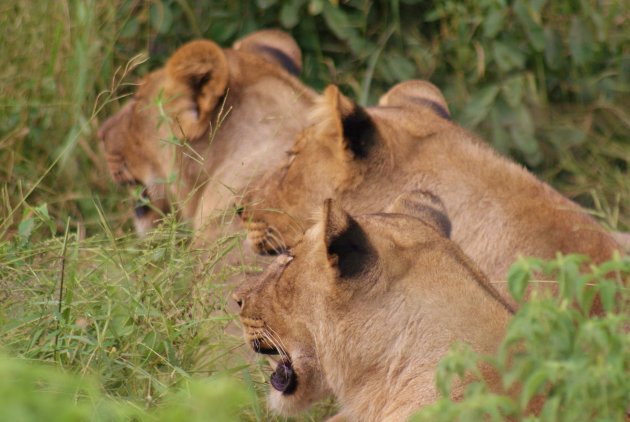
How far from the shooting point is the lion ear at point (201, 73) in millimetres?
3985

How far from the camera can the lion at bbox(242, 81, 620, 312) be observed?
339 cm

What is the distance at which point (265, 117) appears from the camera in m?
4.13

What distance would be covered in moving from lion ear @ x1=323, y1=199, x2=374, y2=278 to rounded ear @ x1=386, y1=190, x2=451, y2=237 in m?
0.28

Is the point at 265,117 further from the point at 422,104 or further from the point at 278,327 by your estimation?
the point at 278,327

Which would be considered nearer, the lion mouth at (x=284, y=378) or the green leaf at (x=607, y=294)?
the green leaf at (x=607, y=294)

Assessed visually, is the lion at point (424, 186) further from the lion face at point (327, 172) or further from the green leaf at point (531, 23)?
the green leaf at point (531, 23)

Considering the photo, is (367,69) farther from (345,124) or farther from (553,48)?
(345,124)

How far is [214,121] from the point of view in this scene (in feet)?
13.5

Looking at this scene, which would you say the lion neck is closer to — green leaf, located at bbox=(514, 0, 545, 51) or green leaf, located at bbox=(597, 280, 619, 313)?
green leaf, located at bbox=(597, 280, 619, 313)

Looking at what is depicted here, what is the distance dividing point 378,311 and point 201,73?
150 cm

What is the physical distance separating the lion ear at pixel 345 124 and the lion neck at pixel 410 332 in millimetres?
765

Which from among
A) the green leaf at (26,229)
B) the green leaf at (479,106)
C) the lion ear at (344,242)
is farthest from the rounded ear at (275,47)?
the lion ear at (344,242)

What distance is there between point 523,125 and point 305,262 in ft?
7.68

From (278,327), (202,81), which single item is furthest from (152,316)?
(202,81)
